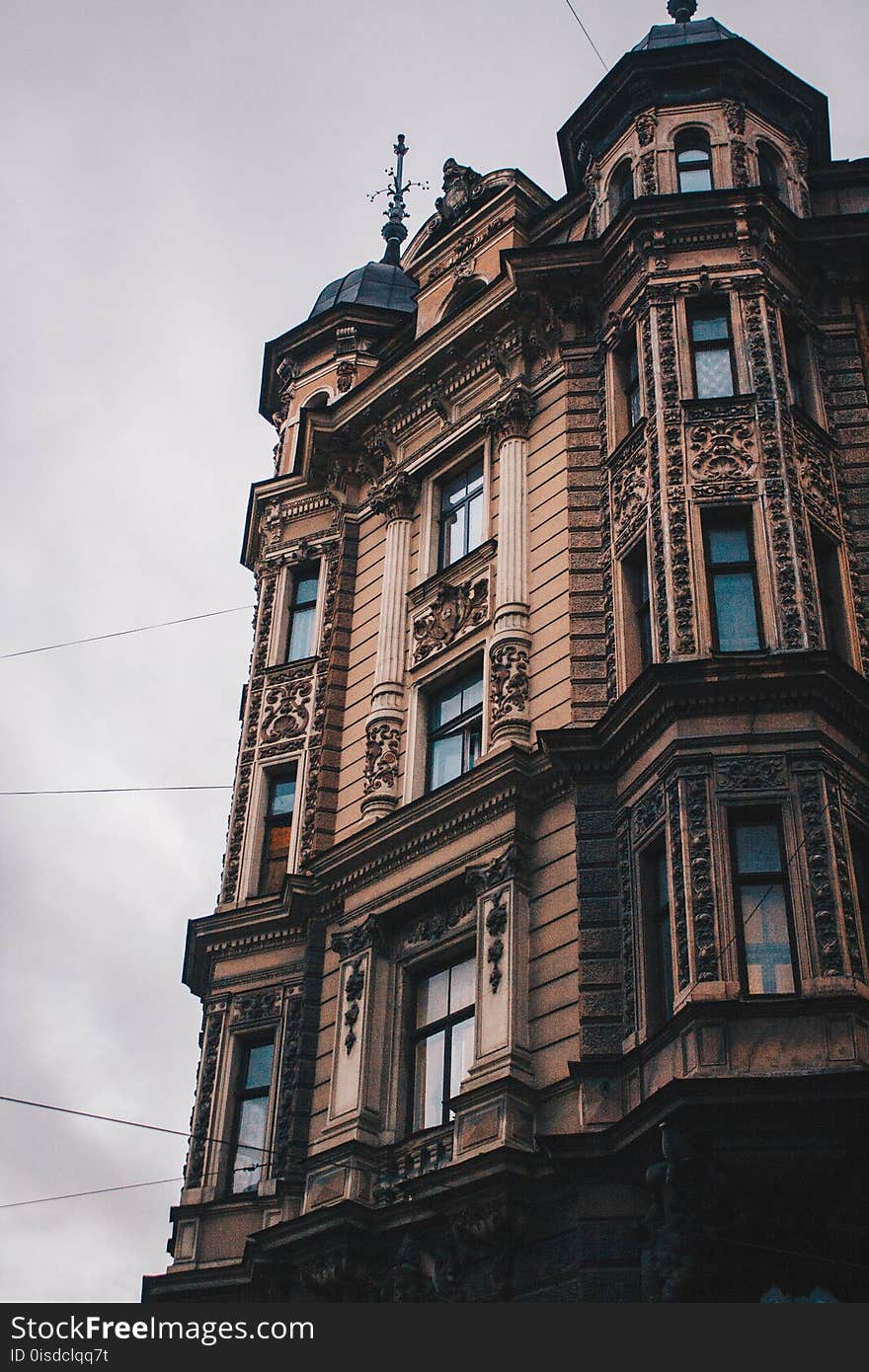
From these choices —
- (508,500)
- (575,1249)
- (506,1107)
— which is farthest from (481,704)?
(575,1249)

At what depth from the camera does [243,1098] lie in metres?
25.8

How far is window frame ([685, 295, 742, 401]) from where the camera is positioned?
2528 centimetres

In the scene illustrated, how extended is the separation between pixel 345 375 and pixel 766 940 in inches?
756

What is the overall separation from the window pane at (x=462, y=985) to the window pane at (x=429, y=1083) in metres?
0.49

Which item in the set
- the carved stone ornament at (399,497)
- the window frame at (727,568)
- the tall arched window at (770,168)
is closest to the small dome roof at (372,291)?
the carved stone ornament at (399,497)

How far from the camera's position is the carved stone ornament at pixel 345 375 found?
3462 cm

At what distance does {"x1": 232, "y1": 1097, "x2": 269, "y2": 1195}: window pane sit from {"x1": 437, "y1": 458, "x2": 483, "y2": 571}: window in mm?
9848

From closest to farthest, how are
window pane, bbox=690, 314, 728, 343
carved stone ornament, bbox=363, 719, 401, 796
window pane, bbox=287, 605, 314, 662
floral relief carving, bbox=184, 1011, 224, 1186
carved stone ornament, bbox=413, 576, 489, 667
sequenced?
floral relief carving, bbox=184, 1011, 224, 1186
window pane, bbox=690, 314, 728, 343
carved stone ornament, bbox=363, 719, 401, 796
carved stone ornament, bbox=413, 576, 489, 667
window pane, bbox=287, 605, 314, 662

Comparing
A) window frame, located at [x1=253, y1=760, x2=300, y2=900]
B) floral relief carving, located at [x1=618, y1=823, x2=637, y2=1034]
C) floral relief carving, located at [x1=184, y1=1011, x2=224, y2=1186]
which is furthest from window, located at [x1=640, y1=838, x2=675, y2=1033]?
floral relief carving, located at [x1=184, y1=1011, x2=224, y2=1186]

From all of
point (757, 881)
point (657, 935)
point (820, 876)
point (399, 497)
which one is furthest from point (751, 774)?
point (399, 497)

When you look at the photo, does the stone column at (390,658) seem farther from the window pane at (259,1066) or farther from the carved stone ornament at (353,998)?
the window pane at (259,1066)

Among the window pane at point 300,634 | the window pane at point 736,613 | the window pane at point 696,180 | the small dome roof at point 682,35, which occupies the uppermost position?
the small dome roof at point 682,35

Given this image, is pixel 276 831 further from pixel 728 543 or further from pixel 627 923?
pixel 728 543

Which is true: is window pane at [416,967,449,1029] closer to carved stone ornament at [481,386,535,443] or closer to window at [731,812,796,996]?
window at [731,812,796,996]
